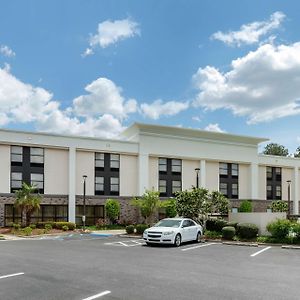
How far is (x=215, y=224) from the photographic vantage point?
30609 millimetres

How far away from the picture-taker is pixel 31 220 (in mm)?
41125

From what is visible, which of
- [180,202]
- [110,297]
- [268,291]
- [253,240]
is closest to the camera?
[110,297]

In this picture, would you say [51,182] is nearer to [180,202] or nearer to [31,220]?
[31,220]

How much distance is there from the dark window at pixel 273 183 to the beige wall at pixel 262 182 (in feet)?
1.95

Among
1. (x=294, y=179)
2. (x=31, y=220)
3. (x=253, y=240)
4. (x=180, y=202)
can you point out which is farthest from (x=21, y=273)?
(x=294, y=179)

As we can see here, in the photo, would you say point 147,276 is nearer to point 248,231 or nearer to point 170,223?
point 170,223

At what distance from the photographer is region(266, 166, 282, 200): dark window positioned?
5666cm

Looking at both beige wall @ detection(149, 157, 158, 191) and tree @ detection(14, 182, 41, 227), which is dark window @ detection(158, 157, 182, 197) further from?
tree @ detection(14, 182, 41, 227)

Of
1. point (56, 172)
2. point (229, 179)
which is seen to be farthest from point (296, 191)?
point (56, 172)

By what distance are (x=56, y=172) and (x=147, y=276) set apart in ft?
106

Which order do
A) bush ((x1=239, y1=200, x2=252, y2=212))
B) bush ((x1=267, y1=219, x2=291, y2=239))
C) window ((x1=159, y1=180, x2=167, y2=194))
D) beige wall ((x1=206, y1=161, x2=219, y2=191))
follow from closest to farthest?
bush ((x1=267, y1=219, x2=291, y2=239))
window ((x1=159, y1=180, x2=167, y2=194))
beige wall ((x1=206, y1=161, x2=219, y2=191))
bush ((x1=239, y1=200, x2=252, y2=212))

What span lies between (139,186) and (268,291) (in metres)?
36.6

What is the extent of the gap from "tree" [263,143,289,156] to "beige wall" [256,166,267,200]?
37.8 m

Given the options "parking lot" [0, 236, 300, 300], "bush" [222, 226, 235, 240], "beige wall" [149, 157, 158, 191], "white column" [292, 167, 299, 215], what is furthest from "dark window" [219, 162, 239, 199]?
"parking lot" [0, 236, 300, 300]
